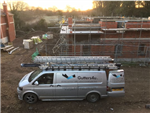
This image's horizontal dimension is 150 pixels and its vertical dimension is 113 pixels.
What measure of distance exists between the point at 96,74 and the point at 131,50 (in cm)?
939

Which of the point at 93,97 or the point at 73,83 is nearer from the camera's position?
the point at 73,83

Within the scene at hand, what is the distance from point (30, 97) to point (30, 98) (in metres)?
0.06

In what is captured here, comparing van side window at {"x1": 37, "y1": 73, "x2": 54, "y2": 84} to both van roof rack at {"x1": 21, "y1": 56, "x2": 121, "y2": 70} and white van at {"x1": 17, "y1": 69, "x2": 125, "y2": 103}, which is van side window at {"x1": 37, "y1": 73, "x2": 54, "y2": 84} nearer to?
white van at {"x1": 17, "y1": 69, "x2": 125, "y2": 103}

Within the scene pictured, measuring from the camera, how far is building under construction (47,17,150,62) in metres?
12.5

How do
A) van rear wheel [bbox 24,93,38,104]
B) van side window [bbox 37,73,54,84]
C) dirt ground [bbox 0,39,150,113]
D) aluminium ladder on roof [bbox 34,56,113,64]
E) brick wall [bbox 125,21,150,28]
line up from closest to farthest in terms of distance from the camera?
dirt ground [bbox 0,39,150,113] → van side window [bbox 37,73,54,84] → van rear wheel [bbox 24,93,38,104] → aluminium ladder on roof [bbox 34,56,113,64] → brick wall [bbox 125,21,150,28]

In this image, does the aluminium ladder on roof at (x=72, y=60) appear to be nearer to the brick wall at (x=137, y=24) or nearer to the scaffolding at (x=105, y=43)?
the scaffolding at (x=105, y=43)

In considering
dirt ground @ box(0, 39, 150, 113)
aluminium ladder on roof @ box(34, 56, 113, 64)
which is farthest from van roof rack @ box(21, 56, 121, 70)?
dirt ground @ box(0, 39, 150, 113)

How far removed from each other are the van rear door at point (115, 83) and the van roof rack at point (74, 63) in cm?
34

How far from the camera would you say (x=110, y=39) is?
43.1 ft

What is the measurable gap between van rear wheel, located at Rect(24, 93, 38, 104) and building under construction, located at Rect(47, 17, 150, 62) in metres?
6.74

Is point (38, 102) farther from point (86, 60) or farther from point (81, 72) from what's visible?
point (86, 60)

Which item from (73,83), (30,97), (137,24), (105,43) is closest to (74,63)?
(73,83)

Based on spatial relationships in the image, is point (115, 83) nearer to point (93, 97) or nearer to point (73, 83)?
point (93, 97)

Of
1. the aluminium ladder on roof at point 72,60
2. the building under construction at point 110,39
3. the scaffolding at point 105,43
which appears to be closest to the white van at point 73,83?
the aluminium ladder on roof at point 72,60
